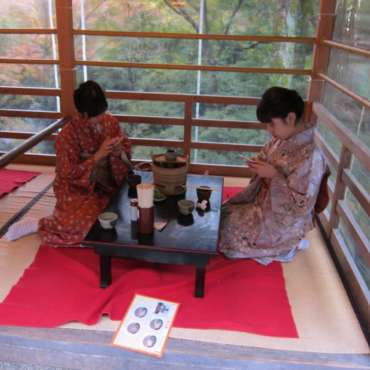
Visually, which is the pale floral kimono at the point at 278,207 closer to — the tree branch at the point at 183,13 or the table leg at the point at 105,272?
the table leg at the point at 105,272

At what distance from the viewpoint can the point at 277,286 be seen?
235 cm

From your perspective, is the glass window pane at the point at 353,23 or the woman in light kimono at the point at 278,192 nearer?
the woman in light kimono at the point at 278,192

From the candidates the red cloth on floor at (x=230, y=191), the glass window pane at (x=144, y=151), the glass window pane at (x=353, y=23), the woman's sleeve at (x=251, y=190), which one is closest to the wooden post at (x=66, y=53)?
the glass window pane at (x=144, y=151)

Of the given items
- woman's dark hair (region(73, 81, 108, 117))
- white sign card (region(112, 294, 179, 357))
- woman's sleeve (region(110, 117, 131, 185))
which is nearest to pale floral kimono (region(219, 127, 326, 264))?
white sign card (region(112, 294, 179, 357))

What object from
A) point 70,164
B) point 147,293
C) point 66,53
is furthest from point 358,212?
point 66,53

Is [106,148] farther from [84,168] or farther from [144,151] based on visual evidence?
[144,151]

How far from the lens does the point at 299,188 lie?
232 cm

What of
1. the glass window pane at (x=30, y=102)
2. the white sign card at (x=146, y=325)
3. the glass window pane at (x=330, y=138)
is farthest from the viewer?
the glass window pane at (x=30, y=102)

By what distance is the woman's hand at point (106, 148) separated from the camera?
2.70 metres

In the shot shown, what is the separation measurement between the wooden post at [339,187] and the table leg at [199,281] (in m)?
1.10

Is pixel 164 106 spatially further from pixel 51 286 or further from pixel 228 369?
pixel 228 369

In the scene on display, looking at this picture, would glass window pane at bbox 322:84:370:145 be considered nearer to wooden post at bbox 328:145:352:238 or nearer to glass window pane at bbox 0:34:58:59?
wooden post at bbox 328:145:352:238

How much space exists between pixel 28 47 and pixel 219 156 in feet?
6.62

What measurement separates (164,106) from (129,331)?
7.78 ft
